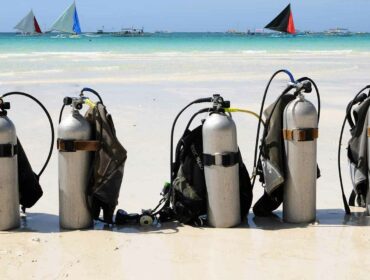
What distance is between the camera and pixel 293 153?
13.5 ft

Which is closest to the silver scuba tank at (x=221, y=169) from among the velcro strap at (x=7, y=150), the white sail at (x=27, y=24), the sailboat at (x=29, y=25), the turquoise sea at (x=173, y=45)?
the velcro strap at (x=7, y=150)

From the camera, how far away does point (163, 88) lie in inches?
530

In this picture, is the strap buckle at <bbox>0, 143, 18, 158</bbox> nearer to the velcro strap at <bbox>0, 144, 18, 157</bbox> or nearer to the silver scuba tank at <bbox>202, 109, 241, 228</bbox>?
the velcro strap at <bbox>0, 144, 18, 157</bbox>

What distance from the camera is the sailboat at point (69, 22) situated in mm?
50125

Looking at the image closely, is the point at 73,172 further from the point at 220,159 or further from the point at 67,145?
the point at 220,159

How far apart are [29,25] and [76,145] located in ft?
185

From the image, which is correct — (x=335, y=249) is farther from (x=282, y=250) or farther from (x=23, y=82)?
(x=23, y=82)

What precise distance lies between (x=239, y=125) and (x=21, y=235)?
4749mm

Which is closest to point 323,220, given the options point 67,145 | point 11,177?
point 67,145

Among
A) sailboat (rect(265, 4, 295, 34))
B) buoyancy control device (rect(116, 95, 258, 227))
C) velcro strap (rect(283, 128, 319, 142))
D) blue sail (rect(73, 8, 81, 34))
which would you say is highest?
blue sail (rect(73, 8, 81, 34))

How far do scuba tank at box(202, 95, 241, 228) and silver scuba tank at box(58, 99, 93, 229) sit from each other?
79 centimetres

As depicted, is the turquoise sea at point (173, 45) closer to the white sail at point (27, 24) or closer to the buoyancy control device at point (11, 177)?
the white sail at point (27, 24)

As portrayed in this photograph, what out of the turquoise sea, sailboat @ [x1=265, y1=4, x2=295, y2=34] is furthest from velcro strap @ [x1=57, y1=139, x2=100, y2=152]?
the turquoise sea

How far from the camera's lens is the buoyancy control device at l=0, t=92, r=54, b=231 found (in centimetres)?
393
